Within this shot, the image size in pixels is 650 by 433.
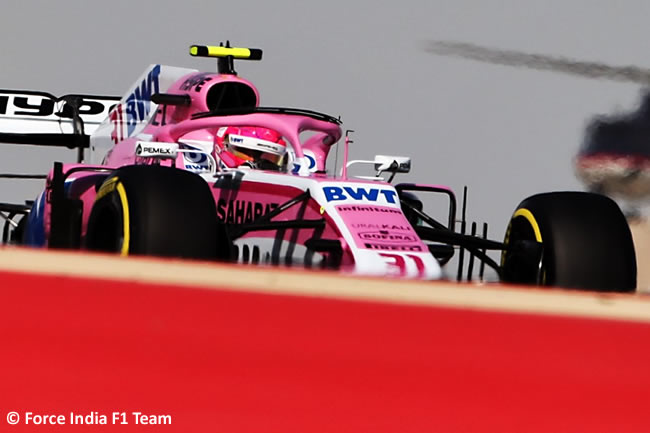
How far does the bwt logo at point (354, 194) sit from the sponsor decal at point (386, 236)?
8.4 inches

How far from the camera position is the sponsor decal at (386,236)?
440 cm

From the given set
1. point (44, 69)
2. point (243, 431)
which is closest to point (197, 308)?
point (243, 431)

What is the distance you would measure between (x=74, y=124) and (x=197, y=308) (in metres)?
5.63

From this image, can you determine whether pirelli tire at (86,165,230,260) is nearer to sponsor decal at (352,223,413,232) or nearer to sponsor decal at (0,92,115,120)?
sponsor decal at (352,223,413,232)

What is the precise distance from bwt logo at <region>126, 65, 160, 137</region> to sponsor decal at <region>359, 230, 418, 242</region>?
2840 mm

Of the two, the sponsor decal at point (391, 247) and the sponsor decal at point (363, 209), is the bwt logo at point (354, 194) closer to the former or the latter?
the sponsor decal at point (363, 209)

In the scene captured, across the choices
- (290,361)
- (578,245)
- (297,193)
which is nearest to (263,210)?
(297,193)

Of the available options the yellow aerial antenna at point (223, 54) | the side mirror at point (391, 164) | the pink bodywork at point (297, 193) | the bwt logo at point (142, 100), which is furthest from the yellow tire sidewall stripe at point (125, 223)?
the bwt logo at point (142, 100)

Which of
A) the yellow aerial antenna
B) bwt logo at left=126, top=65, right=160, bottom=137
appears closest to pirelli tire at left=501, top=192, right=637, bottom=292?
the yellow aerial antenna

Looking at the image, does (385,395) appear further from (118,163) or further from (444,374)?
(118,163)

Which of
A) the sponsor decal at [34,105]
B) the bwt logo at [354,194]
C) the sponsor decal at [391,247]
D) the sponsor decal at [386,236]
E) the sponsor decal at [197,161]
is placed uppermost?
the sponsor decal at [34,105]

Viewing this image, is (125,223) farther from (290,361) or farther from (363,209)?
(290,361)

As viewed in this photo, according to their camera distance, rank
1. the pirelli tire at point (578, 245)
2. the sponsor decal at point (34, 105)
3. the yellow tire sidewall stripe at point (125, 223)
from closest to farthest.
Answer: the yellow tire sidewall stripe at point (125, 223) < the pirelli tire at point (578, 245) < the sponsor decal at point (34, 105)

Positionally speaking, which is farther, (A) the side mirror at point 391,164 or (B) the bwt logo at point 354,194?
(A) the side mirror at point 391,164
